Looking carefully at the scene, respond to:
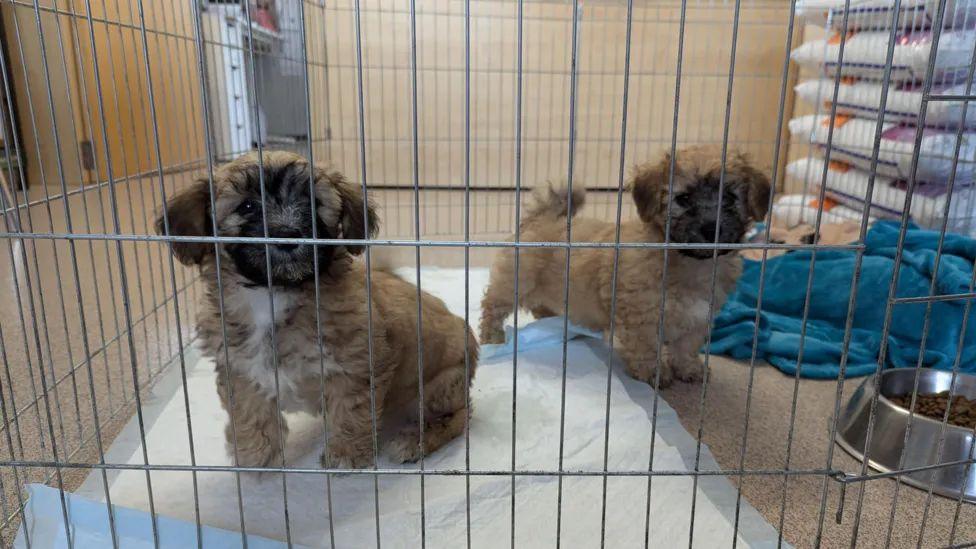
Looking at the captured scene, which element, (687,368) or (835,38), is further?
(835,38)

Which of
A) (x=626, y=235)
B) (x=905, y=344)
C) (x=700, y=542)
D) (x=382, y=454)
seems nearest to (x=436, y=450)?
(x=382, y=454)

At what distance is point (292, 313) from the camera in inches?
64.0

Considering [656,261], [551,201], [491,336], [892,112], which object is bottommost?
[491,336]

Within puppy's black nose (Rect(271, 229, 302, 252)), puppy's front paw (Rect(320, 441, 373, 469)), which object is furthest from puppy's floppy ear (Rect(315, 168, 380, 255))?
puppy's front paw (Rect(320, 441, 373, 469))

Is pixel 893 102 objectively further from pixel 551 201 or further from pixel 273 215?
pixel 273 215

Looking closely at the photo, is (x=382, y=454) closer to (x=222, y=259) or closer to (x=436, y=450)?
(x=436, y=450)

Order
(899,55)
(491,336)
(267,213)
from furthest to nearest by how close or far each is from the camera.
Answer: (899,55) → (491,336) → (267,213)

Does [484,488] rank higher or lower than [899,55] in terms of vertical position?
lower

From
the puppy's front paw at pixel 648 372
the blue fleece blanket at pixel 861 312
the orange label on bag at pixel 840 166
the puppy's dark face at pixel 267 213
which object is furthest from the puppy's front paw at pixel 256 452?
the orange label on bag at pixel 840 166

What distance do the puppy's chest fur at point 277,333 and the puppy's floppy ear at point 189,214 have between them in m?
0.16

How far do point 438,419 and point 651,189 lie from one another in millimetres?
1089

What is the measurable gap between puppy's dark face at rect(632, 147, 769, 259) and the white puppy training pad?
60cm

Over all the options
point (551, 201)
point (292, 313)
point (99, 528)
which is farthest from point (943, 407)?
point (99, 528)

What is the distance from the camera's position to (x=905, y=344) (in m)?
2.64
